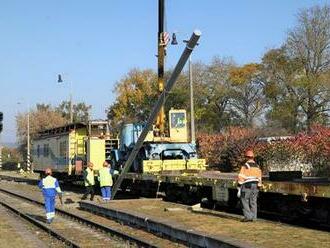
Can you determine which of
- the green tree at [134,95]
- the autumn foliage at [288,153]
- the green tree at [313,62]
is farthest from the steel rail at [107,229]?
the green tree at [134,95]

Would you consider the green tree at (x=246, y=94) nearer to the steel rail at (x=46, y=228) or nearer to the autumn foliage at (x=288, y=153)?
the autumn foliage at (x=288, y=153)

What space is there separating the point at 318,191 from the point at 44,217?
1087 cm

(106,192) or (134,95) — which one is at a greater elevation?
(134,95)

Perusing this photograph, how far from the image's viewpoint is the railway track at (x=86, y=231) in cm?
1398

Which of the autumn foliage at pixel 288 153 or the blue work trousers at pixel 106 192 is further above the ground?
the autumn foliage at pixel 288 153

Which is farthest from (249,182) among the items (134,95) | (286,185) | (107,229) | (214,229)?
(134,95)

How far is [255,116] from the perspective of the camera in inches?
3194

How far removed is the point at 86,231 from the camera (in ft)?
55.3

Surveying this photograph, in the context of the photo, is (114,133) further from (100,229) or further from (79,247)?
(79,247)

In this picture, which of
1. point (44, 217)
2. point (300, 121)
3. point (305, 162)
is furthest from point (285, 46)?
point (44, 217)

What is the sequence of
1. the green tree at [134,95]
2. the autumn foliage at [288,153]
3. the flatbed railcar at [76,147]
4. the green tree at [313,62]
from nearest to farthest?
the flatbed railcar at [76,147] < the autumn foliage at [288,153] < the green tree at [313,62] < the green tree at [134,95]

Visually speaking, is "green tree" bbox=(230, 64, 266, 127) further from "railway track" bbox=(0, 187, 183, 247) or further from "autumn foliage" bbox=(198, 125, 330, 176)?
"railway track" bbox=(0, 187, 183, 247)

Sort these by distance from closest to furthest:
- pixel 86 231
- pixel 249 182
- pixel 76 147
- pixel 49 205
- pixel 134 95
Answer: pixel 249 182
pixel 86 231
pixel 49 205
pixel 76 147
pixel 134 95

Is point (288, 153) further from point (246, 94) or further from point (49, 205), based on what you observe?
point (246, 94)
